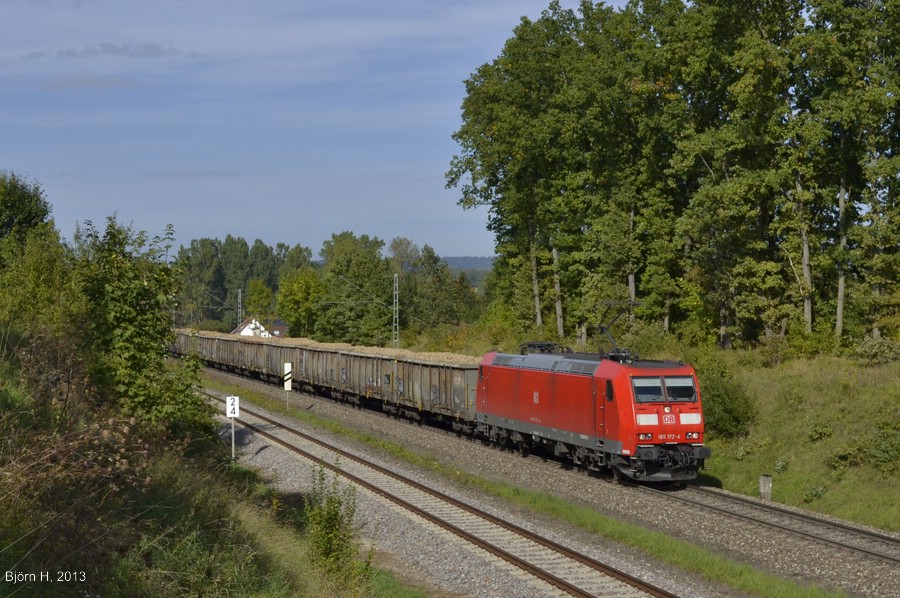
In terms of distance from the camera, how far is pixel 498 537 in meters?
17.2

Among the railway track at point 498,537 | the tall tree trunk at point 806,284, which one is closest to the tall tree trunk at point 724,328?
the tall tree trunk at point 806,284

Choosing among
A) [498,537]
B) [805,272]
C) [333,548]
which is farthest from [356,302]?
[333,548]

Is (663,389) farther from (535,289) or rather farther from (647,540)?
(535,289)

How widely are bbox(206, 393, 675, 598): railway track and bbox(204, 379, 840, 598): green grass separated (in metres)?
1.48

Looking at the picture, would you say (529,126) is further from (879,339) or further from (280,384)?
(879,339)

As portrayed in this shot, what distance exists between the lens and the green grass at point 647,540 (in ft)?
46.2

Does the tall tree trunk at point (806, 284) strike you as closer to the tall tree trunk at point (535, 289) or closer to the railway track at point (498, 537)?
the railway track at point (498, 537)

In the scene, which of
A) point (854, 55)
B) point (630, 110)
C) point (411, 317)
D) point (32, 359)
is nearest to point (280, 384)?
point (630, 110)

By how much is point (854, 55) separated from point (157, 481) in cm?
2711

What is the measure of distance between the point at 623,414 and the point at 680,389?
1.75 m

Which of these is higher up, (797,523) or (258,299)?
(258,299)

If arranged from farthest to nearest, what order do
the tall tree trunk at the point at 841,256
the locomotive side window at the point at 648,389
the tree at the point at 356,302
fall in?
the tree at the point at 356,302 → the tall tree trunk at the point at 841,256 → the locomotive side window at the point at 648,389

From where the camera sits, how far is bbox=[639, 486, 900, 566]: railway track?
16594 mm

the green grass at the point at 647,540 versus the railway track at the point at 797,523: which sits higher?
the green grass at the point at 647,540
